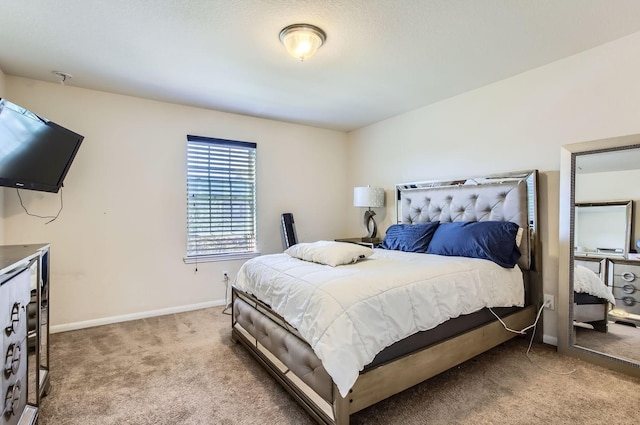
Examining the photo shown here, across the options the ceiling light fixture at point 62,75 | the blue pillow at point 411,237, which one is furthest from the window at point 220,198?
the blue pillow at point 411,237

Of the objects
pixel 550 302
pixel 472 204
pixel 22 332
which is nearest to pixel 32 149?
pixel 22 332

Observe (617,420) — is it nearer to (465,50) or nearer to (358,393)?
(358,393)

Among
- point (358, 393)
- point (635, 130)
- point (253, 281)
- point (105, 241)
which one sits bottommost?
point (358, 393)

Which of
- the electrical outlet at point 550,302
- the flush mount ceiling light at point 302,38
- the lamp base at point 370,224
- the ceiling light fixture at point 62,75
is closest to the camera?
the flush mount ceiling light at point 302,38

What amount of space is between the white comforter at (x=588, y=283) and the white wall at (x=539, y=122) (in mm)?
210

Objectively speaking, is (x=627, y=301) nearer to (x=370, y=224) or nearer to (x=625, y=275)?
(x=625, y=275)

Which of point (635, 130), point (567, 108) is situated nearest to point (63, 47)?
A: point (567, 108)

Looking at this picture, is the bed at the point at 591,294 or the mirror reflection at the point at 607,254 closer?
the mirror reflection at the point at 607,254

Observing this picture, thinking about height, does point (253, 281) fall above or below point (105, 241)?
below

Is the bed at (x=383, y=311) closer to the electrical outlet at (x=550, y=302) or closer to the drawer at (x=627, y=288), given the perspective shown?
the electrical outlet at (x=550, y=302)

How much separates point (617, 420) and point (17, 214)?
469cm

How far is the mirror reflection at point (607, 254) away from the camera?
2.20 meters

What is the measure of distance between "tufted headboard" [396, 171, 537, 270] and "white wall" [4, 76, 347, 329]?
194 cm

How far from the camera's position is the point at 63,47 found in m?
2.29
